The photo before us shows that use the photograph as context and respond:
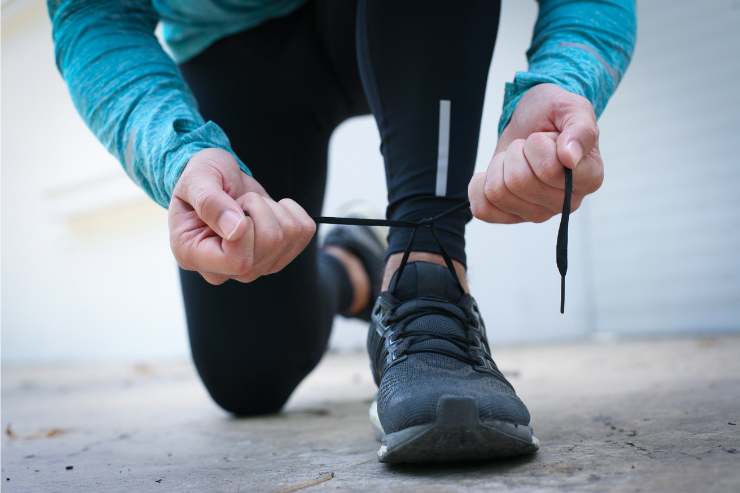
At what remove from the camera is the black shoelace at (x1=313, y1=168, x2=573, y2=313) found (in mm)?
535

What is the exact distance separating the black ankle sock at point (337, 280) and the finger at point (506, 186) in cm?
68

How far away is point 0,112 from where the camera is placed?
4.61m

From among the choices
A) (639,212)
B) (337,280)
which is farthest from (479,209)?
(639,212)

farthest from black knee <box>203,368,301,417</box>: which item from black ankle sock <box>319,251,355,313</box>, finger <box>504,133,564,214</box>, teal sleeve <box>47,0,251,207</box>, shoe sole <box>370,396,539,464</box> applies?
finger <box>504,133,564,214</box>

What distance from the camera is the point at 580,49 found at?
707 millimetres

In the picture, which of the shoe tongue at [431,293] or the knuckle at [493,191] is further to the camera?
the shoe tongue at [431,293]

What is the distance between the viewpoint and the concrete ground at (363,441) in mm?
510

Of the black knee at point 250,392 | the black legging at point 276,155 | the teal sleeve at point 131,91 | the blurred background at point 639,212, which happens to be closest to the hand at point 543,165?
the teal sleeve at point 131,91

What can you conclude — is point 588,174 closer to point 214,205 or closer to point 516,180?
point 516,180

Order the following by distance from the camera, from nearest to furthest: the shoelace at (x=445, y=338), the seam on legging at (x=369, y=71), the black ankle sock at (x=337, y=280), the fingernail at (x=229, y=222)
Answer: the fingernail at (x=229, y=222) < the shoelace at (x=445, y=338) < the seam on legging at (x=369, y=71) < the black ankle sock at (x=337, y=280)

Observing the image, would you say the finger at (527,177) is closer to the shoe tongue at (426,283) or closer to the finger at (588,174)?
the finger at (588,174)

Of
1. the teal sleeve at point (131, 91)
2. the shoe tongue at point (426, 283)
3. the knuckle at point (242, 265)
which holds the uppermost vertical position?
the teal sleeve at point (131, 91)

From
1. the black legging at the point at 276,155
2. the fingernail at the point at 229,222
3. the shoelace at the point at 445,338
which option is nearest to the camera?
the fingernail at the point at 229,222

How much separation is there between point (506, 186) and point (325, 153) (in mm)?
630
